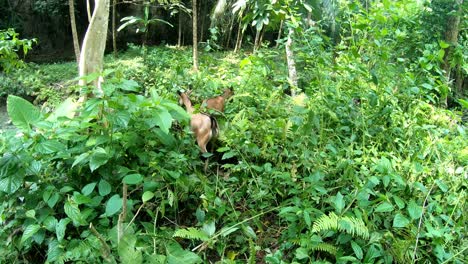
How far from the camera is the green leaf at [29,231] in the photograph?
1872 millimetres

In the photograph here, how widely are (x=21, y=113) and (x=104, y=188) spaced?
1.92ft

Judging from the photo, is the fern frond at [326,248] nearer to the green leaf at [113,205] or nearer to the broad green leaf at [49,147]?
the green leaf at [113,205]

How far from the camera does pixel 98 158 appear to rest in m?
2.04

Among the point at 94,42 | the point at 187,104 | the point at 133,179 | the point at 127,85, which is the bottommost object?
the point at 133,179

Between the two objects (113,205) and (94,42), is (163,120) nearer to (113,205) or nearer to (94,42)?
(113,205)

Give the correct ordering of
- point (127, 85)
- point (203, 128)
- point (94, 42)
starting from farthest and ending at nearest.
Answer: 1. point (94, 42)
2. point (203, 128)
3. point (127, 85)

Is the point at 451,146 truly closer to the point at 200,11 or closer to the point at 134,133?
the point at 134,133

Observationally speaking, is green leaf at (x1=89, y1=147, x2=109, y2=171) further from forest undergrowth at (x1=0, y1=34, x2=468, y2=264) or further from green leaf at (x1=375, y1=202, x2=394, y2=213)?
green leaf at (x1=375, y1=202, x2=394, y2=213)

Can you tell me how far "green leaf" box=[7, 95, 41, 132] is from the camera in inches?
79.0

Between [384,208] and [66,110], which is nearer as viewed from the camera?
[384,208]

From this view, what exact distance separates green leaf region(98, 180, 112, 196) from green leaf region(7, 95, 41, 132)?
0.46 meters

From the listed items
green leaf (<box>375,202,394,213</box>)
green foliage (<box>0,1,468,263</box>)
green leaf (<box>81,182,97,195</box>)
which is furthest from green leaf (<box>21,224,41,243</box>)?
green leaf (<box>375,202,394,213</box>)

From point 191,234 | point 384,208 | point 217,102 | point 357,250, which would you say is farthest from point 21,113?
point 384,208

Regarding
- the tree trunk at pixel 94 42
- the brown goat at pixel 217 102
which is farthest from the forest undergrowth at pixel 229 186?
the tree trunk at pixel 94 42
